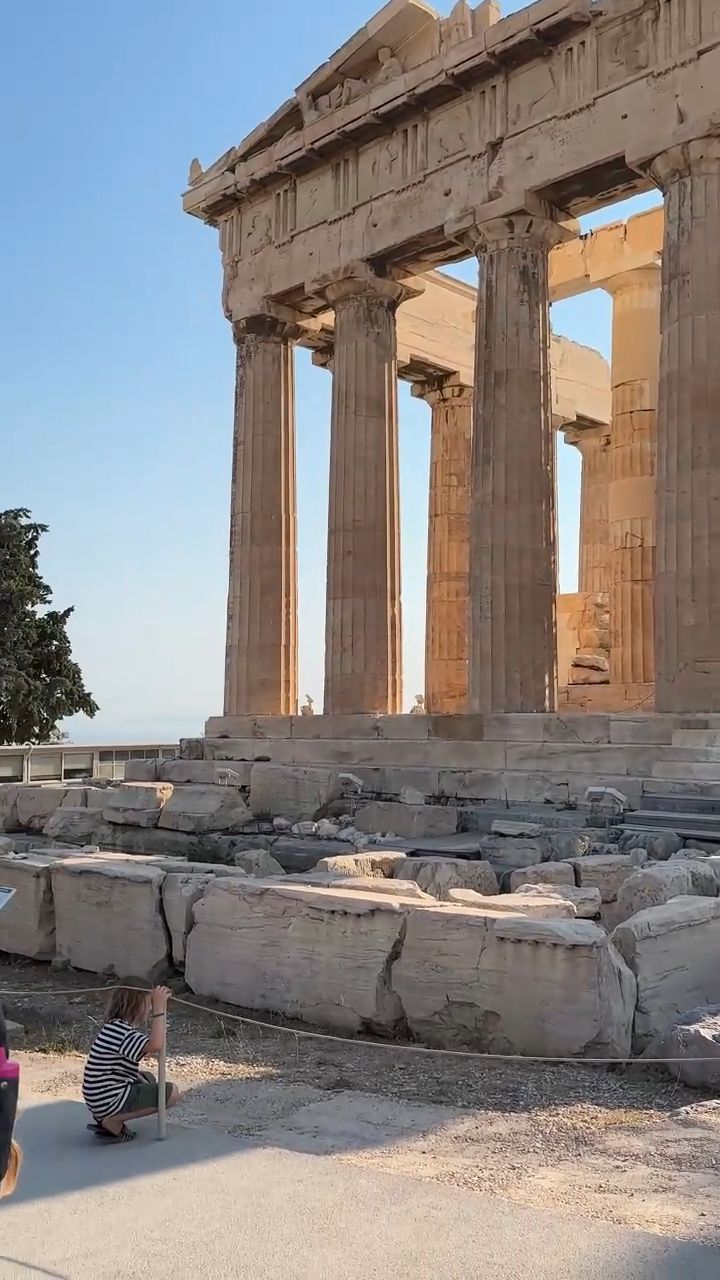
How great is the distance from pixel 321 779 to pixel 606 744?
4.39m

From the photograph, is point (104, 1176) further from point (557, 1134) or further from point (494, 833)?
point (494, 833)

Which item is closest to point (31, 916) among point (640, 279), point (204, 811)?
point (204, 811)

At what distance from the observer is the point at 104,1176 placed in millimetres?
5172

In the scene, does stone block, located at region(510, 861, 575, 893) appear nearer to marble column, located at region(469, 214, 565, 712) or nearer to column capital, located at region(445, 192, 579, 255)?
marble column, located at region(469, 214, 565, 712)

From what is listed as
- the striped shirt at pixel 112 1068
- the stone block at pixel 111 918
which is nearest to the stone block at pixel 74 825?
the stone block at pixel 111 918

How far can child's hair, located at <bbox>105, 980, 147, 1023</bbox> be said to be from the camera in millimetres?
6449

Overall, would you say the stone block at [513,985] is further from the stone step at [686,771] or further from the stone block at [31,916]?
the stone step at [686,771]

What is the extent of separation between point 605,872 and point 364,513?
11468mm

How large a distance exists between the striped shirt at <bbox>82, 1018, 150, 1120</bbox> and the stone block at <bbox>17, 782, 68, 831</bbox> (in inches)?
517

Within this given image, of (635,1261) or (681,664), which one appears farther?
(681,664)

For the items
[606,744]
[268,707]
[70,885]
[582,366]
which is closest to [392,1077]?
[70,885]

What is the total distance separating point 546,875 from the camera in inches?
442

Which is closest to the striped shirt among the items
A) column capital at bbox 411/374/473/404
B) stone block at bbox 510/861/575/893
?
stone block at bbox 510/861/575/893

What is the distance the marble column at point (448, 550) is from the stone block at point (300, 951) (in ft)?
53.9
